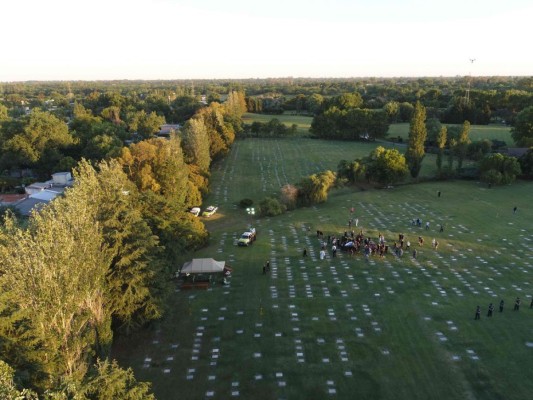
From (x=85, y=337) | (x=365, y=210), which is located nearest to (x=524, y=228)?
(x=365, y=210)

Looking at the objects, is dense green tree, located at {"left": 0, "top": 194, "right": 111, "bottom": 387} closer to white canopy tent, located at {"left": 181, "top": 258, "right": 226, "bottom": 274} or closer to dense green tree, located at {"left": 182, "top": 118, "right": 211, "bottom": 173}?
white canopy tent, located at {"left": 181, "top": 258, "right": 226, "bottom": 274}

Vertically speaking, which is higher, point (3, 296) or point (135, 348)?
point (3, 296)

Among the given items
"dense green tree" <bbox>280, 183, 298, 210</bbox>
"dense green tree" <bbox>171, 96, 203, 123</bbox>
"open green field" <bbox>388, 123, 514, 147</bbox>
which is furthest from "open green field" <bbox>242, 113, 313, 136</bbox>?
"dense green tree" <bbox>280, 183, 298, 210</bbox>

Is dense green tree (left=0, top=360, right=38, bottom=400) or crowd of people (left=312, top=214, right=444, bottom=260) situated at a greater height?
dense green tree (left=0, top=360, right=38, bottom=400)


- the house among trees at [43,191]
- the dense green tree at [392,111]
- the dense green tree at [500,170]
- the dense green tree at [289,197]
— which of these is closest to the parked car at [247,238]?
the dense green tree at [289,197]

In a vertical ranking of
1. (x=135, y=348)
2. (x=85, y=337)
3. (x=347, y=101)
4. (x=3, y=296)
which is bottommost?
(x=135, y=348)

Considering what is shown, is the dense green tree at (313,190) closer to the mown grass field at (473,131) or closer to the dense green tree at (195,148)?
the dense green tree at (195,148)

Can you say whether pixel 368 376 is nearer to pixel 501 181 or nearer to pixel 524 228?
pixel 524 228

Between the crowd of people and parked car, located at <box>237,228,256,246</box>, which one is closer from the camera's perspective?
the crowd of people
